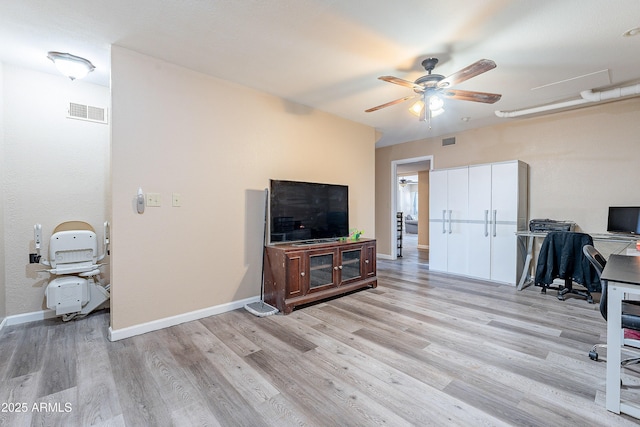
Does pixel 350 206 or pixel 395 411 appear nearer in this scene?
pixel 395 411

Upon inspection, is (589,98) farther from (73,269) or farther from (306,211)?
(73,269)

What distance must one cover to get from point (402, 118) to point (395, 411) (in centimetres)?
400

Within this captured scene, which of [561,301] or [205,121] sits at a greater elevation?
[205,121]

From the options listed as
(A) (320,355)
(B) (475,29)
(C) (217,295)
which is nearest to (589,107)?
(B) (475,29)

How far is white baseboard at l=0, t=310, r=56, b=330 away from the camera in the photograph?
269cm

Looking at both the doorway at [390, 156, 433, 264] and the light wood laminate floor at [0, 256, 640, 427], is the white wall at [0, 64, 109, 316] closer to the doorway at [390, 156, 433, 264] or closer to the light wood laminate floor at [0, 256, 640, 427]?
the light wood laminate floor at [0, 256, 640, 427]

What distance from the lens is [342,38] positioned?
2375 mm

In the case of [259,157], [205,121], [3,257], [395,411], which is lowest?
[395,411]

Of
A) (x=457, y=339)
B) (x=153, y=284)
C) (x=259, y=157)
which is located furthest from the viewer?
(x=259, y=157)

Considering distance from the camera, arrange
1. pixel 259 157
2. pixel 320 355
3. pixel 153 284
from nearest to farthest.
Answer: pixel 320 355, pixel 153 284, pixel 259 157

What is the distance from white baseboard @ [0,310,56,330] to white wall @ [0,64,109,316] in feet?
0.14

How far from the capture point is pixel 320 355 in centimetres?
217

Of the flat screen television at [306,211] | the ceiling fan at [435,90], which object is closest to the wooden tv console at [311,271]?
the flat screen television at [306,211]

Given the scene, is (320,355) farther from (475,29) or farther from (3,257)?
(3,257)
